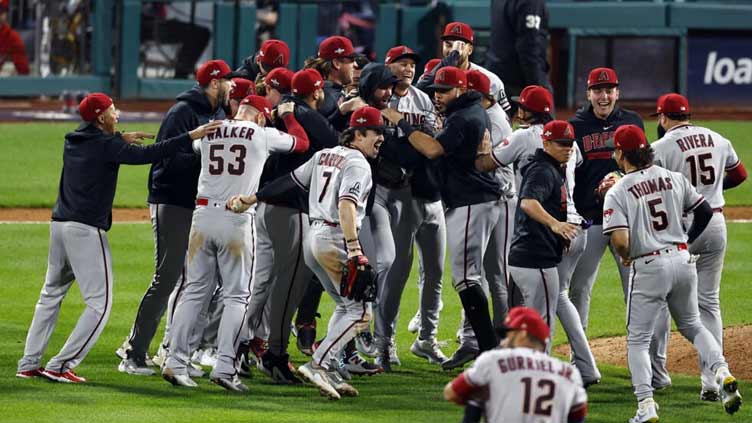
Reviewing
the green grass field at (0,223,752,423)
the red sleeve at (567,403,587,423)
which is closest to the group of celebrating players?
the green grass field at (0,223,752,423)

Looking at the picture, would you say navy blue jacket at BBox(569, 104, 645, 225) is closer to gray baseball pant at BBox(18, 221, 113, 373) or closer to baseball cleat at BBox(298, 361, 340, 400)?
baseball cleat at BBox(298, 361, 340, 400)

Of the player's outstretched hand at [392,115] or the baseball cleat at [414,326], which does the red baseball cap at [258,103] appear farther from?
the baseball cleat at [414,326]

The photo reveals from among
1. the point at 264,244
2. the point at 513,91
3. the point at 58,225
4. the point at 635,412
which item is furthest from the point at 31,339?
the point at 513,91

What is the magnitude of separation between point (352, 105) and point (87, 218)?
1681 millimetres

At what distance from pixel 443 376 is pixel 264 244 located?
1344 mm

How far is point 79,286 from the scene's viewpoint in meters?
8.27

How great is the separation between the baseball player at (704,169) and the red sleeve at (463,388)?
2930 millimetres

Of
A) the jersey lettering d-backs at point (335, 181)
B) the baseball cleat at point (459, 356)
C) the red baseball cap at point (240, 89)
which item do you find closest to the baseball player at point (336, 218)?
the jersey lettering d-backs at point (335, 181)

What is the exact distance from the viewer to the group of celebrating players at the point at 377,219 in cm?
779

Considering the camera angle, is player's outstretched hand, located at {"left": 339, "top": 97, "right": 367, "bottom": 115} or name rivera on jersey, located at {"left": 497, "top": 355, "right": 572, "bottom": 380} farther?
player's outstretched hand, located at {"left": 339, "top": 97, "right": 367, "bottom": 115}

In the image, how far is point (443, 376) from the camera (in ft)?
29.2

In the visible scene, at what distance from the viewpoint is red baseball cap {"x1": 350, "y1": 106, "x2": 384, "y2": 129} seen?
798cm

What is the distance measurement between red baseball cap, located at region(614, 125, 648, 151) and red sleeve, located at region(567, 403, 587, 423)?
2301mm

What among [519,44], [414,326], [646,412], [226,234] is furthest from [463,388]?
[519,44]
